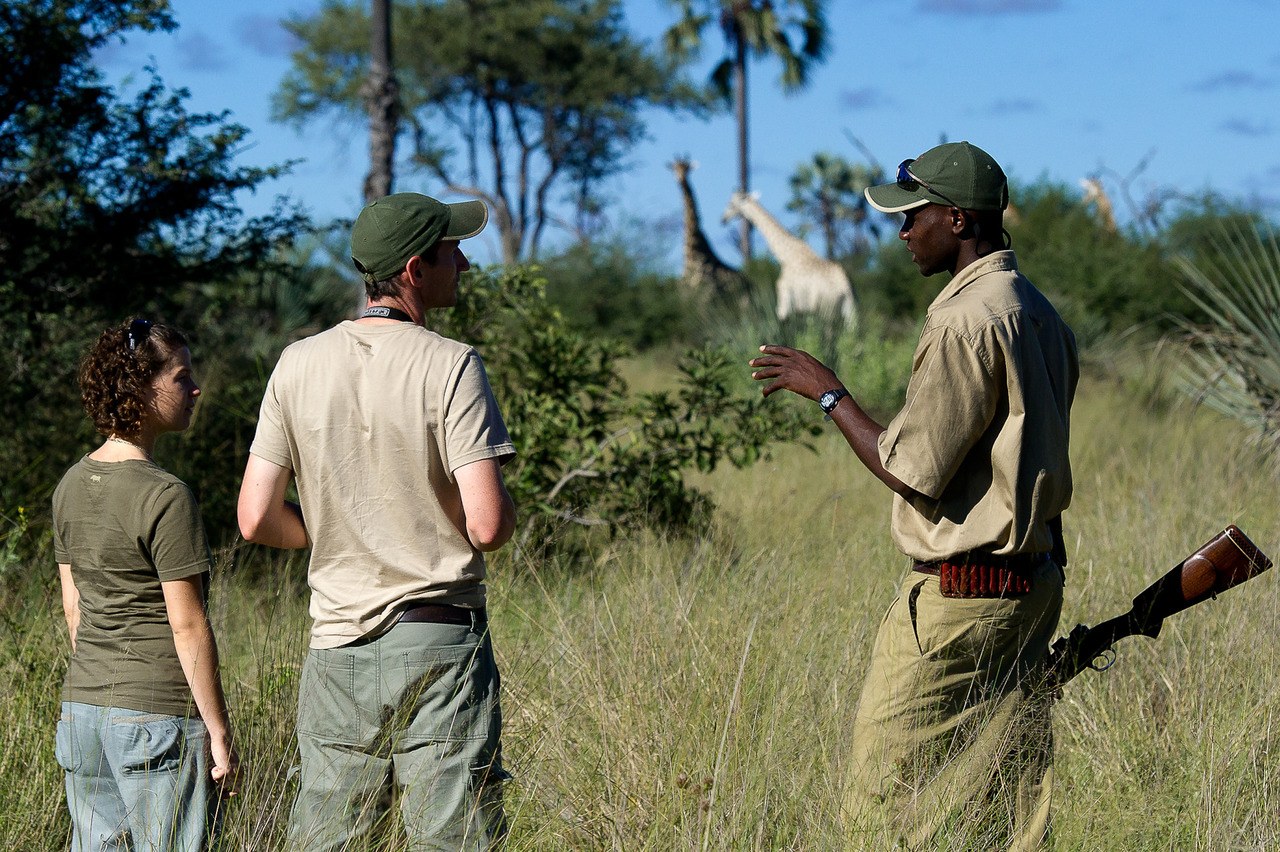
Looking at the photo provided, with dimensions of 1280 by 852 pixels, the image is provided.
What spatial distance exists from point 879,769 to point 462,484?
4.01 ft

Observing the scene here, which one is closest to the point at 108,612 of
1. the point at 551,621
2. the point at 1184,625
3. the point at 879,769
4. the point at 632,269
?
the point at 879,769

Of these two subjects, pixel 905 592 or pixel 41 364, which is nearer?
pixel 905 592

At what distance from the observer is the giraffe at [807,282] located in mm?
15352

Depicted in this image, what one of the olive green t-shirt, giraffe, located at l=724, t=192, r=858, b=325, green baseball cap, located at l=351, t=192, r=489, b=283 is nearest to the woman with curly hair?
the olive green t-shirt

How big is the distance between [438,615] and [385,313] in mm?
621

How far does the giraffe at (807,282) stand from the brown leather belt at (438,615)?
40.9 feet

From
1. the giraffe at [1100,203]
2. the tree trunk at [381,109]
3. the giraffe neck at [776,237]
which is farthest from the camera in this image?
the giraffe at [1100,203]

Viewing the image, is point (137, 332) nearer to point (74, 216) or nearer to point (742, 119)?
point (74, 216)

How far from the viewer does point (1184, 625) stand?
4672 millimetres

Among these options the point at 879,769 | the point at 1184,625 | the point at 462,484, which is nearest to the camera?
the point at 462,484

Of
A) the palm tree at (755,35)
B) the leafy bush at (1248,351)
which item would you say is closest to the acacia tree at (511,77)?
the palm tree at (755,35)

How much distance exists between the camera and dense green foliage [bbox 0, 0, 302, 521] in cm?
674

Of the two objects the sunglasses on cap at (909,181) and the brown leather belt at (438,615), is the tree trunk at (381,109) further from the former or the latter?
the brown leather belt at (438,615)

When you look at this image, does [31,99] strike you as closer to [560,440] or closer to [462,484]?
[560,440]
